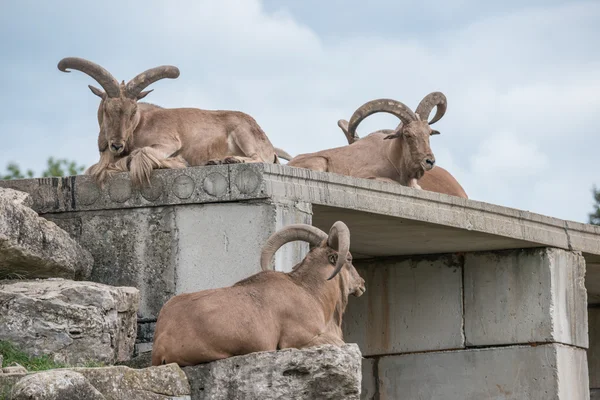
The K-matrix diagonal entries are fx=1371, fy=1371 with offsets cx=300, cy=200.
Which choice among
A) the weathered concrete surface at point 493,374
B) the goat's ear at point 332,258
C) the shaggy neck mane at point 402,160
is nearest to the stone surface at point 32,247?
the goat's ear at point 332,258

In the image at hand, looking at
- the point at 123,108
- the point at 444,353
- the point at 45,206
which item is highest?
the point at 123,108

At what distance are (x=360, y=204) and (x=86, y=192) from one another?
2.72 meters

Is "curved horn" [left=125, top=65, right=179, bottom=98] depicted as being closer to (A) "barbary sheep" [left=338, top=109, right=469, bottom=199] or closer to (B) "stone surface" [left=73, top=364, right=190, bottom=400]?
(A) "barbary sheep" [left=338, top=109, right=469, bottom=199]

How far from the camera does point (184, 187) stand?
13.1 m

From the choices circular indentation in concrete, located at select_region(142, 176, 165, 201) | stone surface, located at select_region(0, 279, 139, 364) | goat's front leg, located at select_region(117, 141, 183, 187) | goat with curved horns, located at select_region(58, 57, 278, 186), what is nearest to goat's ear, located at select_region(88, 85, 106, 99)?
goat with curved horns, located at select_region(58, 57, 278, 186)

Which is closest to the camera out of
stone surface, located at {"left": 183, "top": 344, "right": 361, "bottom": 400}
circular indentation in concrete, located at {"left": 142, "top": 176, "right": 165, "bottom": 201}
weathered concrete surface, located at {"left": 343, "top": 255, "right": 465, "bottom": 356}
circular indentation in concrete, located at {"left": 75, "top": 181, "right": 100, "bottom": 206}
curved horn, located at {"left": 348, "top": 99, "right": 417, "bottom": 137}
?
stone surface, located at {"left": 183, "top": 344, "right": 361, "bottom": 400}

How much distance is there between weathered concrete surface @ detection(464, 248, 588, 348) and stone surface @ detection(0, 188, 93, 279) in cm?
523

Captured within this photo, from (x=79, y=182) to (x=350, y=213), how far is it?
2.74 metres

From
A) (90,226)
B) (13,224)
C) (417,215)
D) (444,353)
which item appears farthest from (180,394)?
(444,353)

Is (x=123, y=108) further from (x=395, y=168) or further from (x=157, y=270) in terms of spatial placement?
(x=395, y=168)

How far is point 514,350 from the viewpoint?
15.8m

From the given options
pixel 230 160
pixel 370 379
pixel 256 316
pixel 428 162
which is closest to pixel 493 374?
pixel 370 379

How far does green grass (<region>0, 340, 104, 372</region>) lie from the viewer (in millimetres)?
10954

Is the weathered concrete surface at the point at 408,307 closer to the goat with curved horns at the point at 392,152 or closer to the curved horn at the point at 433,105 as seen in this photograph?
the goat with curved horns at the point at 392,152
